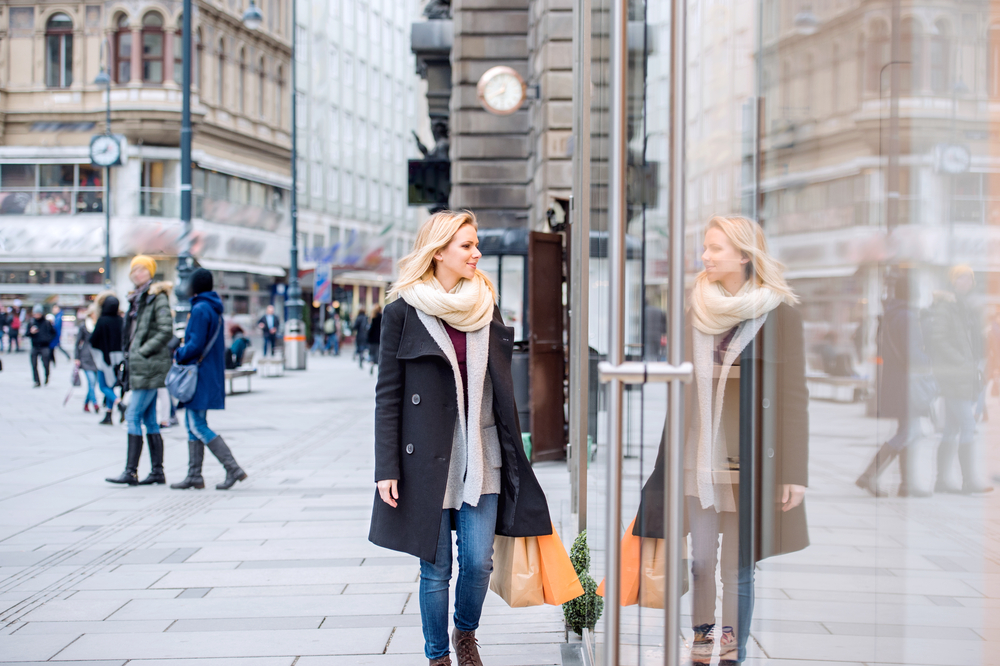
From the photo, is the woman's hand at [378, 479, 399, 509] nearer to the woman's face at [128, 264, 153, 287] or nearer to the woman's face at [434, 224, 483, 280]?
the woman's face at [434, 224, 483, 280]

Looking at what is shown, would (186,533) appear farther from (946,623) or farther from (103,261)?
(103,261)

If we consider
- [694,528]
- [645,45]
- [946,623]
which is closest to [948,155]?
[645,45]

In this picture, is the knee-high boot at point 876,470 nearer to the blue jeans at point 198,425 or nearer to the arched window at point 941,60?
the arched window at point 941,60

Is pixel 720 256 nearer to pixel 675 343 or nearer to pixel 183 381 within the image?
pixel 675 343

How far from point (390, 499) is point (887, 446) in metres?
1.76

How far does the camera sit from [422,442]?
Answer: 323 cm

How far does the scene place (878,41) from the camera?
2.03 m

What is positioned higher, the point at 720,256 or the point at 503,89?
the point at 503,89

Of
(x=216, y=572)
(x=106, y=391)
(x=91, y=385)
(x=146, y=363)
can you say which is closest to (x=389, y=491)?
(x=216, y=572)

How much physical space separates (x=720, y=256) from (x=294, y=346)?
74.7 feet

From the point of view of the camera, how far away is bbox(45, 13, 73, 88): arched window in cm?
3662

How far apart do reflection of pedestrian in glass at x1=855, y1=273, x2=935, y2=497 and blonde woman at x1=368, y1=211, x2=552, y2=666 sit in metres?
1.50

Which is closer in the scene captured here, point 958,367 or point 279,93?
point 958,367

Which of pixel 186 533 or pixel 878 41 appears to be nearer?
pixel 878 41
